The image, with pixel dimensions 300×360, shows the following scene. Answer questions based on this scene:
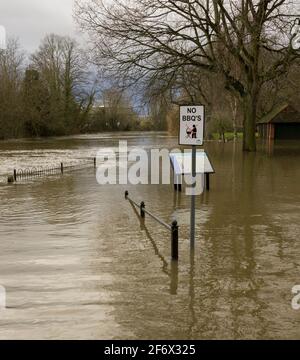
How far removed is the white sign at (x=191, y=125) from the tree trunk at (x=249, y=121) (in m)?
26.7

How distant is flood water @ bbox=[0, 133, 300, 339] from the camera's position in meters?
5.30

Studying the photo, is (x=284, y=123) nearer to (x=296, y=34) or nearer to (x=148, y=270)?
(x=296, y=34)

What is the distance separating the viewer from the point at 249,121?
34.2 metres

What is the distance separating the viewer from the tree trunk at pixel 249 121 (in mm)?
33544

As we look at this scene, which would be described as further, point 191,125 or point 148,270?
point 191,125

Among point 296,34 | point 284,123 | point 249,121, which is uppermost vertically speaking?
point 296,34

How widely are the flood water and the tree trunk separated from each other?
65.5 ft

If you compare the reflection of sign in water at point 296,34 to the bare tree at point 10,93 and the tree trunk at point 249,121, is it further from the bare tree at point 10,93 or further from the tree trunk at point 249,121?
the bare tree at point 10,93

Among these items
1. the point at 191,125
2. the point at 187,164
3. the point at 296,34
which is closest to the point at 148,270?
the point at 191,125

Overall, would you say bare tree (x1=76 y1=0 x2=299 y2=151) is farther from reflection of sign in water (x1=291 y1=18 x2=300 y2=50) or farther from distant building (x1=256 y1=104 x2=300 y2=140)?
distant building (x1=256 y1=104 x2=300 y2=140)

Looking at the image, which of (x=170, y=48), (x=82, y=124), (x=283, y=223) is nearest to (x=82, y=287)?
(x=283, y=223)

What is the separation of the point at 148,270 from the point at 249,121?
2834 cm

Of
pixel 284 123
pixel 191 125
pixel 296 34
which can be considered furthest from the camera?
pixel 284 123
